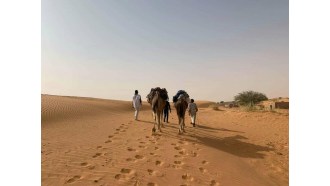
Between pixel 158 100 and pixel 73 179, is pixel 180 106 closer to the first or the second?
pixel 158 100

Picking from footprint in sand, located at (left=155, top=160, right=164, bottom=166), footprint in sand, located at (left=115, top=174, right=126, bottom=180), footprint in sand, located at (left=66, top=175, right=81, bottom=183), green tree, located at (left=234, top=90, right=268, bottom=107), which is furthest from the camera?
green tree, located at (left=234, top=90, right=268, bottom=107)

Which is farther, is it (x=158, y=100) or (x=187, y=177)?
(x=158, y=100)

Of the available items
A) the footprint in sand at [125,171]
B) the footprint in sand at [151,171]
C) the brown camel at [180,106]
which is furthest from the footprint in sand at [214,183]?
the brown camel at [180,106]

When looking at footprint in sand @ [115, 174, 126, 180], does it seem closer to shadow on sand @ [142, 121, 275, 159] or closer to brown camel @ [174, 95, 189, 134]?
shadow on sand @ [142, 121, 275, 159]

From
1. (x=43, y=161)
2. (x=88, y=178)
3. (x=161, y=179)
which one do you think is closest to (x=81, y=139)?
(x=43, y=161)

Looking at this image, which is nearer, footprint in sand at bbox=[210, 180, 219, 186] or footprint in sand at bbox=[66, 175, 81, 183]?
footprint in sand at bbox=[66, 175, 81, 183]

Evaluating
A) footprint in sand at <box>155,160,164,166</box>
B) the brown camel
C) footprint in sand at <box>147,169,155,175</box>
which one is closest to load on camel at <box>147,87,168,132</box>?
the brown camel

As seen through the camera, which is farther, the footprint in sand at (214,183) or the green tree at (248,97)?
the green tree at (248,97)

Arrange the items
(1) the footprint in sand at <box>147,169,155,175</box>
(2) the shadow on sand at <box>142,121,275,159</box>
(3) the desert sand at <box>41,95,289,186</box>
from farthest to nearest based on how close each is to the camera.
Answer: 1. (2) the shadow on sand at <box>142,121,275,159</box>
2. (1) the footprint in sand at <box>147,169,155,175</box>
3. (3) the desert sand at <box>41,95,289,186</box>

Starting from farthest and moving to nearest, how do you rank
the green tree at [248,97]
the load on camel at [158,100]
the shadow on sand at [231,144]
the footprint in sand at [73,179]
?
the green tree at [248,97] → the load on camel at [158,100] → the shadow on sand at [231,144] → the footprint in sand at [73,179]

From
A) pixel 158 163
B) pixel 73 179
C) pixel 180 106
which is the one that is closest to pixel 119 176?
pixel 73 179

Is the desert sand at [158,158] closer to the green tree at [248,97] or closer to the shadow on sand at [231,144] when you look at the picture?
the shadow on sand at [231,144]

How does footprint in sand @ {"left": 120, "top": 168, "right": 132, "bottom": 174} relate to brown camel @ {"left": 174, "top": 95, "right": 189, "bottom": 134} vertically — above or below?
below

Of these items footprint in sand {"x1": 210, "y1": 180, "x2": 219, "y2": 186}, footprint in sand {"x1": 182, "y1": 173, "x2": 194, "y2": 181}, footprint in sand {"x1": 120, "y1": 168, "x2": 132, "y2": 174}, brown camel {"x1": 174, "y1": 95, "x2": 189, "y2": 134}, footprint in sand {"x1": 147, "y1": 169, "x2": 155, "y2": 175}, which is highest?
brown camel {"x1": 174, "y1": 95, "x2": 189, "y2": 134}
